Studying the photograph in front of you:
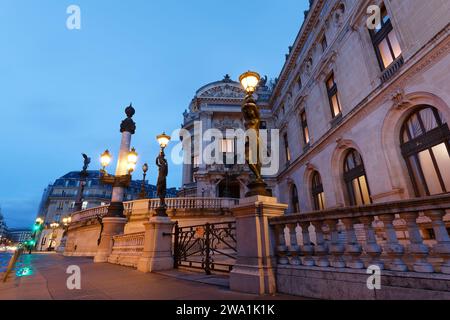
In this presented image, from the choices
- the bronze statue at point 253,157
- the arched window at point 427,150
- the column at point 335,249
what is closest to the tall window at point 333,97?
the arched window at point 427,150

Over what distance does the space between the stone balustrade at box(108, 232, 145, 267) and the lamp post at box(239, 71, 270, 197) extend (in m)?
6.39

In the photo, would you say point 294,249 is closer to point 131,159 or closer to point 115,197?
point 131,159

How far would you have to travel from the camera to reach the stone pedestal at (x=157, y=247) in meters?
8.00

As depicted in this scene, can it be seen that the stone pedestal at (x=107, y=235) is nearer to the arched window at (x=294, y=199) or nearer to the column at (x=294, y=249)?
the column at (x=294, y=249)

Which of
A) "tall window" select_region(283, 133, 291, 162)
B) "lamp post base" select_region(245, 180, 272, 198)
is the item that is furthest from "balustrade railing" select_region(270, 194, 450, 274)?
"tall window" select_region(283, 133, 291, 162)

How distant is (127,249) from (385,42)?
645 inches

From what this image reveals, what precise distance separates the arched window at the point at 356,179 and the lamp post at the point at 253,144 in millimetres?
10478

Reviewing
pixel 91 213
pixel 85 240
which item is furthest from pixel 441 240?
pixel 91 213

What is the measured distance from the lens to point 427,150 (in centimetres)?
991

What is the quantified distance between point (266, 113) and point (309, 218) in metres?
28.8

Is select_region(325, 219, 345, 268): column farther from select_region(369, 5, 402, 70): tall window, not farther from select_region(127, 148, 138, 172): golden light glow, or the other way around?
select_region(369, 5, 402, 70): tall window
